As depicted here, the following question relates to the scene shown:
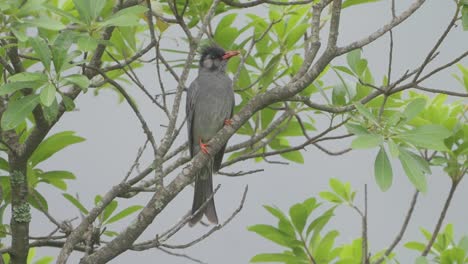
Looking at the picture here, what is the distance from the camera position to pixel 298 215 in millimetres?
3445

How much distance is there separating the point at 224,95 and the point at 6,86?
215 cm

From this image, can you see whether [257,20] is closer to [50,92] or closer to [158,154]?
[158,154]

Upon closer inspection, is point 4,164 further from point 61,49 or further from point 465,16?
point 465,16

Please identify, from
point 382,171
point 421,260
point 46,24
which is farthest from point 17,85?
point 421,260

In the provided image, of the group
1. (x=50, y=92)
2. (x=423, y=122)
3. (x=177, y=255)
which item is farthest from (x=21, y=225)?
(x=423, y=122)

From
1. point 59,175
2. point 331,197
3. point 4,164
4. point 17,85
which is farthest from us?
point 331,197

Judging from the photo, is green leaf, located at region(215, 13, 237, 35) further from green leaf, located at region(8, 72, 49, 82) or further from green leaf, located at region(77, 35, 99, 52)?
green leaf, located at region(8, 72, 49, 82)

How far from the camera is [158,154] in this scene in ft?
9.24

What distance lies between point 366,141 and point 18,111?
1046 millimetres

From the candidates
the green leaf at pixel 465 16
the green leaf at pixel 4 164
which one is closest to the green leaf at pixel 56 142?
the green leaf at pixel 4 164

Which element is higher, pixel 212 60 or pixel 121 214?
pixel 212 60

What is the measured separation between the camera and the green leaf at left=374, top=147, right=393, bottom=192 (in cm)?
253

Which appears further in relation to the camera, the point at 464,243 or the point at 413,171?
the point at 464,243

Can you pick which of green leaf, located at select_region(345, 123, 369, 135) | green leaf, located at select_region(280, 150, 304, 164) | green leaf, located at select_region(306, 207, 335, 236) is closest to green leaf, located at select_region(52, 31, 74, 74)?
green leaf, located at select_region(345, 123, 369, 135)
